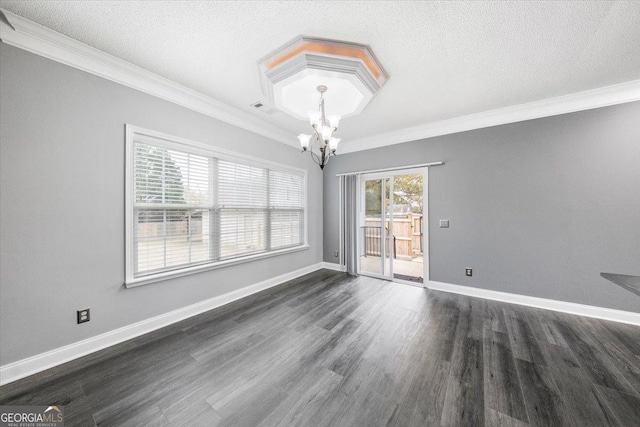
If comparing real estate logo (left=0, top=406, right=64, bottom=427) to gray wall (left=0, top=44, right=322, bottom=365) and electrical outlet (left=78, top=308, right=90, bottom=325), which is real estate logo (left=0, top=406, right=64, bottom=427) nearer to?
gray wall (left=0, top=44, right=322, bottom=365)

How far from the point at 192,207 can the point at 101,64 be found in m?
1.57

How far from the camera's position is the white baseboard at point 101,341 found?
5.66ft

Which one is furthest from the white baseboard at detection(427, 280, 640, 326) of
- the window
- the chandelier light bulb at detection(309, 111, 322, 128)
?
the chandelier light bulb at detection(309, 111, 322, 128)

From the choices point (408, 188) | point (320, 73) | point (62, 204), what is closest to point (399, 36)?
point (320, 73)

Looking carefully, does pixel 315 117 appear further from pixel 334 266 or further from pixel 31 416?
pixel 334 266

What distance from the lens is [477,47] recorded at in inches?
78.8

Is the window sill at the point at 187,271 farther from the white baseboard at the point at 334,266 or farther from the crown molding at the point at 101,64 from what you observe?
the crown molding at the point at 101,64

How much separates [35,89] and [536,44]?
14.0 feet

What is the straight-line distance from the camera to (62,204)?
193cm

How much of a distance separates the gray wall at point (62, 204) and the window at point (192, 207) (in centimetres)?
15

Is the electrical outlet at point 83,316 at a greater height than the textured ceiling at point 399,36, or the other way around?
the textured ceiling at point 399,36

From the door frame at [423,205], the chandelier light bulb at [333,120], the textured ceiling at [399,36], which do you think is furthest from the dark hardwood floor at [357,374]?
the textured ceiling at [399,36]

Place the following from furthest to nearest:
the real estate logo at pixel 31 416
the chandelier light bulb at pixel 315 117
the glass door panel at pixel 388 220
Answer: the glass door panel at pixel 388 220 < the chandelier light bulb at pixel 315 117 < the real estate logo at pixel 31 416

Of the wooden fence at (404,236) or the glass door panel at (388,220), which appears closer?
the glass door panel at (388,220)
